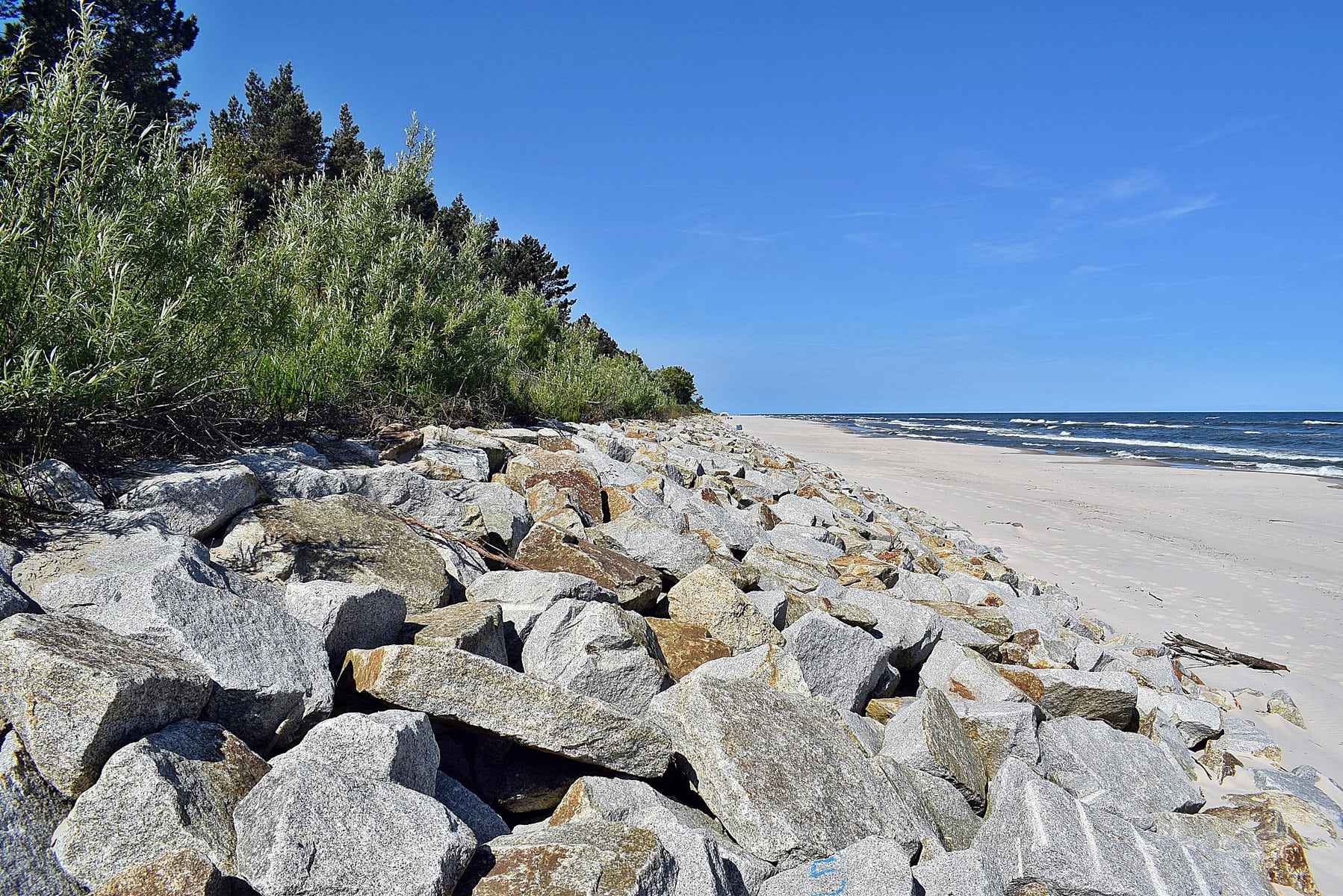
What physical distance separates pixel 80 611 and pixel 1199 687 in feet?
23.0

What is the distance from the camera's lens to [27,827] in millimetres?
1539

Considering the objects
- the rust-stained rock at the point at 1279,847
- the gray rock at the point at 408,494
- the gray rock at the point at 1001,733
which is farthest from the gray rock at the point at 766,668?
the rust-stained rock at the point at 1279,847

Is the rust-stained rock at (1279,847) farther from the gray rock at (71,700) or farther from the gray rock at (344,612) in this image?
the gray rock at (71,700)

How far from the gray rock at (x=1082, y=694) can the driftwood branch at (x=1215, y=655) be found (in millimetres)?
3234

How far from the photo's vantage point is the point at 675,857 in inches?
79.0

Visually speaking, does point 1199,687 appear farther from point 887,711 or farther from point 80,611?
point 80,611

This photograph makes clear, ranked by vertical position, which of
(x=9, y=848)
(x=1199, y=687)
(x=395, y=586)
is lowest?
(x=1199, y=687)

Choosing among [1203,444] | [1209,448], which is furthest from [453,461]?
[1203,444]

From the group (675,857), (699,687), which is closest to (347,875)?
(675,857)

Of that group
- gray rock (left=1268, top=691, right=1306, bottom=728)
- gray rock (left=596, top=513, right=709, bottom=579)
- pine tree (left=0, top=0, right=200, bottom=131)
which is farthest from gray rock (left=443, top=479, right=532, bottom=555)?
pine tree (left=0, top=0, right=200, bottom=131)

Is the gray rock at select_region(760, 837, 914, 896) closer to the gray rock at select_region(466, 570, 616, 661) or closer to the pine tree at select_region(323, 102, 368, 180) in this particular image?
the gray rock at select_region(466, 570, 616, 661)

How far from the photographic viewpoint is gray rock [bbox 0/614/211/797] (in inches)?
63.6

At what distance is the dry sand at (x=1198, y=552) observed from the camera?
607 cm

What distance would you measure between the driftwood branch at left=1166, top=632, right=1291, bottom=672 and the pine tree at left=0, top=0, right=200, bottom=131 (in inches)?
1065
